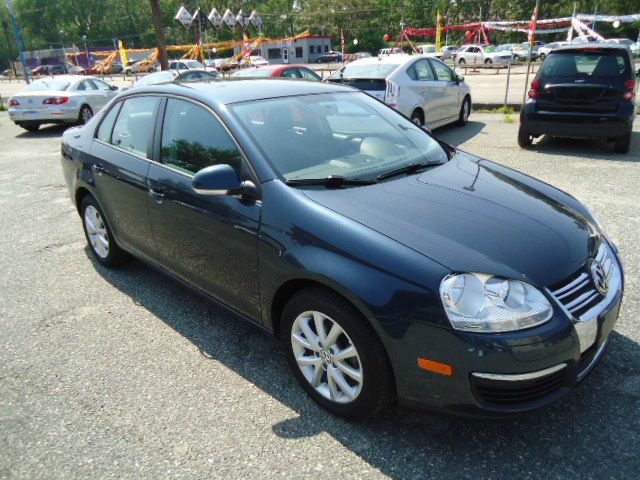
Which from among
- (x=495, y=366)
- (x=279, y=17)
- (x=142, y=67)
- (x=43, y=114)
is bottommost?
(x=142, y=67)

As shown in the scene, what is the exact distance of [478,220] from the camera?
2455 millimetres

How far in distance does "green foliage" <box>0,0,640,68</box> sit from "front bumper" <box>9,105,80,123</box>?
2447 inches

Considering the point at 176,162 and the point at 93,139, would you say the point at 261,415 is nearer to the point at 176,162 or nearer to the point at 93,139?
the point at 176,162

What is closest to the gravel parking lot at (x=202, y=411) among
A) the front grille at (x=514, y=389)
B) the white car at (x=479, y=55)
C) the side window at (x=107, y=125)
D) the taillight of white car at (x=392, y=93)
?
the front grille at (x=514, y=389)

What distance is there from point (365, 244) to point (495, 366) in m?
0.75

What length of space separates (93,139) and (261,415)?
291 cm

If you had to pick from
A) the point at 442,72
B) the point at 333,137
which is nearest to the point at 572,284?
the point at 333,137

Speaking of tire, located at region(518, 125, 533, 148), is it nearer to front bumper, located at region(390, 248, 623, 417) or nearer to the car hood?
the car hood

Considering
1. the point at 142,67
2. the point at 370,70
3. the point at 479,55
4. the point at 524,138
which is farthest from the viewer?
the point at 142,67

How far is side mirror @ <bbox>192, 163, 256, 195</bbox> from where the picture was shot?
264 centimetres

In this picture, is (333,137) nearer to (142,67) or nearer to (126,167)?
(126,167)

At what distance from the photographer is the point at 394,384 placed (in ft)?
7.49

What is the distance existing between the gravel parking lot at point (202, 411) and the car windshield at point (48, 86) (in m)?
11.0

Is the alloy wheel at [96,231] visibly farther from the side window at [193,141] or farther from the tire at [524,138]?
the tire at [524,138]
